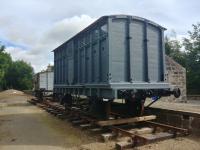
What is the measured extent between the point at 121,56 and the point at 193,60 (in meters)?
36.2

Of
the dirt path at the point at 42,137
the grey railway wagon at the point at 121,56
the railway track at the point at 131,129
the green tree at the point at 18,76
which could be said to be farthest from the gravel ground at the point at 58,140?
the green tree at the point at 18,76

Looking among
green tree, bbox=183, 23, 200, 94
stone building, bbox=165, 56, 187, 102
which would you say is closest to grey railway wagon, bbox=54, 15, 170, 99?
stone building, bbox=165, 56, 187, 102

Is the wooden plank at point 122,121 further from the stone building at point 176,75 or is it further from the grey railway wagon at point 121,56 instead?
the stone building at point 176,75

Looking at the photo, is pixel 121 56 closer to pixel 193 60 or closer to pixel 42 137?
pixel 42 137

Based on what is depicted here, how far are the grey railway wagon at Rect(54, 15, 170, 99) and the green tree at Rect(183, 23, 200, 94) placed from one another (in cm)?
3150

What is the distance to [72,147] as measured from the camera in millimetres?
8727

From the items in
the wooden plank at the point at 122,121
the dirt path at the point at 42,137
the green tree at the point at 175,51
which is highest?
the green tree at the point at 175,51

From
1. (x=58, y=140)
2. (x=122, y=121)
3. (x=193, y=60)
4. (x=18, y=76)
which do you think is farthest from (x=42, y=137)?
(x=18, y=76)

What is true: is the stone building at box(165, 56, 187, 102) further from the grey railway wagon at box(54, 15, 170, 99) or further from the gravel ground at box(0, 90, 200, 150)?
the gravel ground at box(0, 90, 200, 150)

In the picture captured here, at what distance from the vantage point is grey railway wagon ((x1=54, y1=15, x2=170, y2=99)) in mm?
10023

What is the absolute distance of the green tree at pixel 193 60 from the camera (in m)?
41.6

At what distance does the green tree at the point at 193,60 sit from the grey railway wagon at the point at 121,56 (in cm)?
3150

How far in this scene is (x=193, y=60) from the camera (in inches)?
1736

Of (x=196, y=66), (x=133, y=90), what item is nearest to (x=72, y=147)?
(x=133, y=90)
